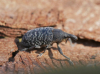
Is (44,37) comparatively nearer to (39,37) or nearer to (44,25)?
(39,37)

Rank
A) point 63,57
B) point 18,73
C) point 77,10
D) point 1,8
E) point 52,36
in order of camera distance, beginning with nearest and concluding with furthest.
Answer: point 18,73 → point 63,57 → point 52,36 → point 1,8 → point 77,10

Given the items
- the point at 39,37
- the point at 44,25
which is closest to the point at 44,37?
the point at 39,37

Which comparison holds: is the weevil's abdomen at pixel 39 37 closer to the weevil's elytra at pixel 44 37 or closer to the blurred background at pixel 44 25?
the weevil's elytra at pixel 44 37

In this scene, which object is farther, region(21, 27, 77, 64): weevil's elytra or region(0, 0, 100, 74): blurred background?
region(21, 27, 77, 64): weevil's elytra

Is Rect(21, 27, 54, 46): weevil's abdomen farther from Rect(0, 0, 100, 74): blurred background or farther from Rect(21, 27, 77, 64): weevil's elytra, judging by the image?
Rect(0, 0, 100, 74): blurred background

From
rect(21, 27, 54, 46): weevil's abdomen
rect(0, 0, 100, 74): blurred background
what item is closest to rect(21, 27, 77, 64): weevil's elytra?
rect(21, 27, 54, 46): weevil's abdomen

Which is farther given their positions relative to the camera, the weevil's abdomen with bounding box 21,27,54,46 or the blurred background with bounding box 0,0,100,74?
the weevil's abdomen with bounding box 21,27,54,46

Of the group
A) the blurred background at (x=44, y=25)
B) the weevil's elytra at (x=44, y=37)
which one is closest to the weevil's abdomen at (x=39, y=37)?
the weevil's elytra at (x=44, y=37)

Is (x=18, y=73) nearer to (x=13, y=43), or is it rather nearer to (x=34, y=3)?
(x=13, y=43)

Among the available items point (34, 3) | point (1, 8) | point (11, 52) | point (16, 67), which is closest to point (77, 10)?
point (34, 3)
